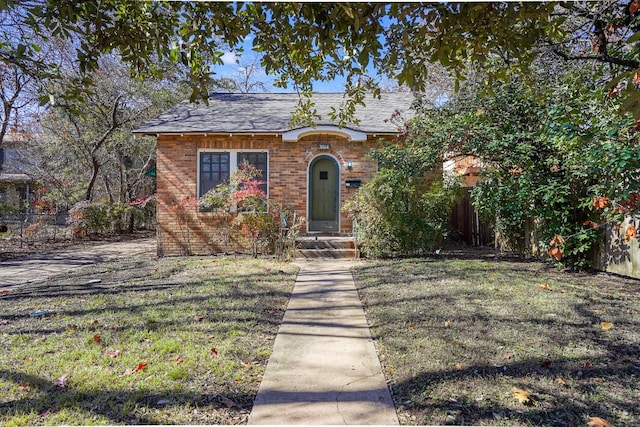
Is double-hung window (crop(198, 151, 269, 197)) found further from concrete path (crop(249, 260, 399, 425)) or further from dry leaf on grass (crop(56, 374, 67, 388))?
dry leaf on grass (crop(56, 374, 67, 388))

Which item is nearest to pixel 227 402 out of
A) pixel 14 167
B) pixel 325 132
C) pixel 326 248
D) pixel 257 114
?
pixel 326 248

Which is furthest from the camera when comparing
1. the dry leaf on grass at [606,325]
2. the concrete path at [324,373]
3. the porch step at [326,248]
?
the porch step at [326,248]

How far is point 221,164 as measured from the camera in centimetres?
1102

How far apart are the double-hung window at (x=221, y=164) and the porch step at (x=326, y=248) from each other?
2.01 meters

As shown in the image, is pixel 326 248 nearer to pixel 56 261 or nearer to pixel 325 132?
pixel 325 132

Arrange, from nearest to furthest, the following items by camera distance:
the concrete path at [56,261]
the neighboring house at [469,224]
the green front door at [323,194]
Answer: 1. the concrete path at [56,261]
2. the green front door at [323,194]
3. the neighboring house at [469,224]

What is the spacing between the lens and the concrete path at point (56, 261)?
7613mm

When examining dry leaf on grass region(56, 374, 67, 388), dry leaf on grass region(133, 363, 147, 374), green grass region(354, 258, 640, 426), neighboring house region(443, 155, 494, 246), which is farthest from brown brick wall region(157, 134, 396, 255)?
dry leaf on grass region(56, 374, 67, 388)

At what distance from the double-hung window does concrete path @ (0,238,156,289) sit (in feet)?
8.60

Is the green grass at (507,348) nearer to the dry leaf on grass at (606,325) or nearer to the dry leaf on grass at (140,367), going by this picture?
the dry leaf on grass at (606,325)

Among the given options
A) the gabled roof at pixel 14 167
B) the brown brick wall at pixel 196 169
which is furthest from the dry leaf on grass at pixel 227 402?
the gabled roof at pixel 14 167

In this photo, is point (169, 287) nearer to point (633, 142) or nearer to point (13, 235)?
point (633, 142)

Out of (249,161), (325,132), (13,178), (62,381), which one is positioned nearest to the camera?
(62,381)

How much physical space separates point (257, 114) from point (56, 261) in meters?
6.66
